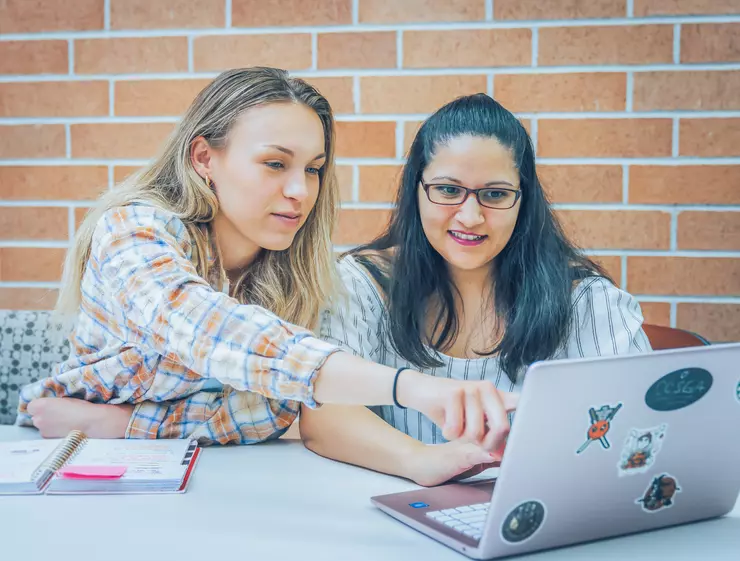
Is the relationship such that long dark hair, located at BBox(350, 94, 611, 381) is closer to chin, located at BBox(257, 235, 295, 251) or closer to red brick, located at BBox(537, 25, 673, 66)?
chin, located at BBox(257, 235, 295, 251)

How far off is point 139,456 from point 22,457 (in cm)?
17

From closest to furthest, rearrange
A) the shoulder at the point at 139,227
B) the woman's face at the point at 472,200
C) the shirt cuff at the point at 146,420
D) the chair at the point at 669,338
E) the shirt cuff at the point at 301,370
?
the shirt cuff at the point at 301,370, the shoulder at the point at 139,227, the shirt cuff at the point at 146,420, the woman's face at the point at 472,200, the chair at the point at 669,338

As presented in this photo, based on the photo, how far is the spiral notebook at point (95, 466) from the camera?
3.46 feet

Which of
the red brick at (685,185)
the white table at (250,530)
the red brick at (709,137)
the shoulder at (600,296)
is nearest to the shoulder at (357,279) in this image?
the shoulder at (600,296)

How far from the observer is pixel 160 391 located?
139 cm

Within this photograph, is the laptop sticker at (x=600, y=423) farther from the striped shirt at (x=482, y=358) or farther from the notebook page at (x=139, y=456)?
the striped shirt at (x=482, y=358)

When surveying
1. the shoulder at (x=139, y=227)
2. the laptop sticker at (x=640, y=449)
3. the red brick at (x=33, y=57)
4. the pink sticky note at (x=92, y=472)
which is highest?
the red brick at (x=33, y=57)

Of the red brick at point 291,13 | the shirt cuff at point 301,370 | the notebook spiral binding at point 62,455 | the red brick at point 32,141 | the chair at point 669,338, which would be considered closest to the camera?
the shirt cuff at point 301,370

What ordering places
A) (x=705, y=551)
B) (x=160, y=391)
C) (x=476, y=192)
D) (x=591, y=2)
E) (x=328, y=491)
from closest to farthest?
(x=705, y=551)
(x=328, y=491)
(x=160, y=391)
(x=476, y=192)
(x=591, y=2)

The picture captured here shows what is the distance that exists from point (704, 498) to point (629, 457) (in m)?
0.19

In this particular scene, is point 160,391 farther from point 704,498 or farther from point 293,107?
point 704,498

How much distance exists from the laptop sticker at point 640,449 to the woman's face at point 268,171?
77 cm

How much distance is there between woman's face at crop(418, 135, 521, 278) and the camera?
4.96 ft

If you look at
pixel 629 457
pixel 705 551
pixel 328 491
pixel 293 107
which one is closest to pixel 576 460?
pixel 629 457
